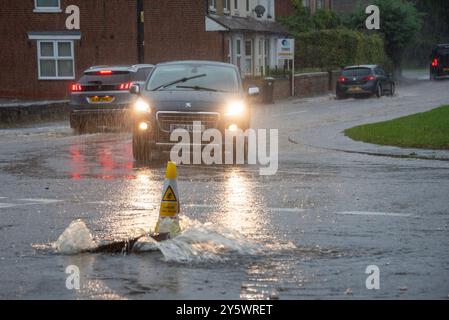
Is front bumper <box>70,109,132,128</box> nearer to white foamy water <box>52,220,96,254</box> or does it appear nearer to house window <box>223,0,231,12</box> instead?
white foamy water <box>52,220,96,254</box>

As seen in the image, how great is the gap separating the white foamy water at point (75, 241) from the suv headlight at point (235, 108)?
30.4ft

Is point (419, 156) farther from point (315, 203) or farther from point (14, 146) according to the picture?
point (14, 146)

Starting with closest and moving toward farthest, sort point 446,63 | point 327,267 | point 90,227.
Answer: point 327,267, point 90,227, point 446,63

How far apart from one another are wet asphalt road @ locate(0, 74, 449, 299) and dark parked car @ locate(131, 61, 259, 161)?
56 cm

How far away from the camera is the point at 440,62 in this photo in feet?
229

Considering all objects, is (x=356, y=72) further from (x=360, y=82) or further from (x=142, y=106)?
(x=142, y=106)

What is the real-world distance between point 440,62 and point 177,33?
25.7 metres

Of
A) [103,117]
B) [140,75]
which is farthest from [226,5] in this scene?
[103,117]

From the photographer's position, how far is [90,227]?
1132cm

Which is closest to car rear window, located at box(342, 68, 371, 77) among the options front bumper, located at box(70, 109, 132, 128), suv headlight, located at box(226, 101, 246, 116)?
front bumper, located at box(70, 109, 132, 128)

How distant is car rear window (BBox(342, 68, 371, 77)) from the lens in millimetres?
48438

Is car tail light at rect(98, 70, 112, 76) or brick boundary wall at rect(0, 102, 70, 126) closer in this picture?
car tail light at rect(98, 70, 112, 76)

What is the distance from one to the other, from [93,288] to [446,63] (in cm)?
6417
